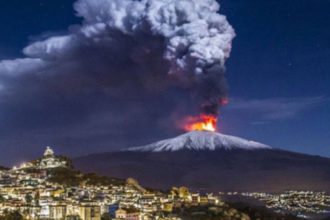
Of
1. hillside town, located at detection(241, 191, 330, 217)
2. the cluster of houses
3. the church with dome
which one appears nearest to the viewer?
the cluster of houses

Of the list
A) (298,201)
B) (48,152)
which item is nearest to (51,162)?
(48,152)

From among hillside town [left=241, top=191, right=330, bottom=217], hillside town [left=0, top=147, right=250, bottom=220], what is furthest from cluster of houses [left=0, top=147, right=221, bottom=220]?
hillside town [left=241, top=191, right=330, bottom=217]

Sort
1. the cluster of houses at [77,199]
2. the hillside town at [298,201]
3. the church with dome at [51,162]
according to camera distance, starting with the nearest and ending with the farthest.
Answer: the cluster of houses at [77,199], the church with dome at [51,162], the hillside town at [298,201]

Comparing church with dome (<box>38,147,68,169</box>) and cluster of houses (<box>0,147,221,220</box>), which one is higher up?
church with dome (<box>38,147,68,169</box>)

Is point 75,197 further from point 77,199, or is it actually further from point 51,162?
point 51,162

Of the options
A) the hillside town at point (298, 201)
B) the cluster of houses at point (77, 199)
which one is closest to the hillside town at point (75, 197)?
the cluster of houses at point (77, 199)

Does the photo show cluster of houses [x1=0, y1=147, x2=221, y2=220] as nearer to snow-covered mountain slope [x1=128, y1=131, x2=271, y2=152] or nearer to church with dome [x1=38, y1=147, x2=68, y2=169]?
church with dome [x1=38, y1=147, x2=68, y2=169]

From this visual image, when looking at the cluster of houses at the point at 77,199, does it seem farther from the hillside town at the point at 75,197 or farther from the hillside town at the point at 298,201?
the hillside town at the point at 298,201

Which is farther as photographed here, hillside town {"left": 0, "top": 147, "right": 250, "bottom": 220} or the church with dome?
the church with dome

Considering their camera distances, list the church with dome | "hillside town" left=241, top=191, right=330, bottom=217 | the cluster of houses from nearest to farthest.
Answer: the cluster of houses
the church with dome
"hillside town" left=241, top=191, right=330, bottom=217
